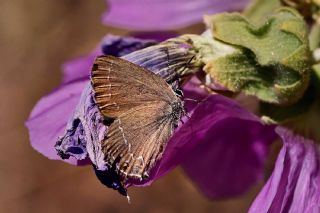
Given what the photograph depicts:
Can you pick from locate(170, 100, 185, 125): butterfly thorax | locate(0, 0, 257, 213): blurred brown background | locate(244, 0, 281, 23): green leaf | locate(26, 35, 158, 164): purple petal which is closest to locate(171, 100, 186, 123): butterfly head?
locate(170, 100, 185, 125): butterfly thorax

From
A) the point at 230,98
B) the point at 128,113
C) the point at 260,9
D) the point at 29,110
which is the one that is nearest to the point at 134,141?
the point at 128,113

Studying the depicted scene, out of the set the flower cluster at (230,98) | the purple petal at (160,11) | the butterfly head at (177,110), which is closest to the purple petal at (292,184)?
the flower cluster at (230,98)

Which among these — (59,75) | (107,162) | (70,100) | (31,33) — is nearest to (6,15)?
(31,33)

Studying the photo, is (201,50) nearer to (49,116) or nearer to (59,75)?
(49,116)

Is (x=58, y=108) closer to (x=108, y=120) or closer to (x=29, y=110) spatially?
(x=108, y=120)

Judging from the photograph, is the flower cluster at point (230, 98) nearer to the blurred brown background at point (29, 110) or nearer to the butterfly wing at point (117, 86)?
the butterfly wing at point (117, 86)

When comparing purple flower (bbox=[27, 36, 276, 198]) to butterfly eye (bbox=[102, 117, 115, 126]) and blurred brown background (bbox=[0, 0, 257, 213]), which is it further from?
blurred brown background (bbox=[0, 0, 257, 213])
